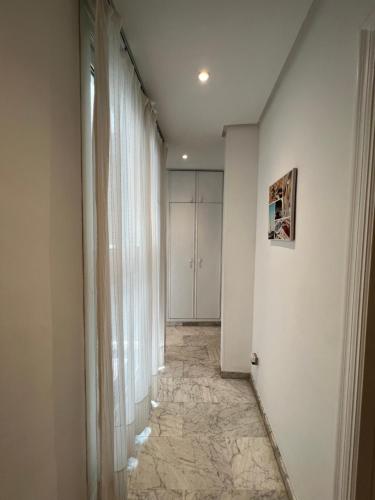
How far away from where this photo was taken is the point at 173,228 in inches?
166

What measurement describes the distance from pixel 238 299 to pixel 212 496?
5.18ft

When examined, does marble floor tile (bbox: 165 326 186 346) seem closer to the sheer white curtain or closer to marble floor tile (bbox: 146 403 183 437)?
marble floor tile (bbox: 146 403 183 437)

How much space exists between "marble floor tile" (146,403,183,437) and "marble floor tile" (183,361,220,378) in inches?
21.4

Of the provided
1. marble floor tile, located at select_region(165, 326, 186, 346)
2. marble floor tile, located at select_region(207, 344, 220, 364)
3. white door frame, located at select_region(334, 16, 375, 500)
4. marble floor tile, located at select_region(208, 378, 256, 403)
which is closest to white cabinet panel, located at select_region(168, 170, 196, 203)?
marble floor tile, located at select_region(165, 326, 186, 346)

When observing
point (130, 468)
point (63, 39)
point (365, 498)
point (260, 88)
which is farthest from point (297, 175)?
point (130, 468)

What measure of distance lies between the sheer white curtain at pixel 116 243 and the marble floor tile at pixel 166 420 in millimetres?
205

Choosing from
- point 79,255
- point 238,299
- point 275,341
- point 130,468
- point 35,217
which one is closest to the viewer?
point 35,217

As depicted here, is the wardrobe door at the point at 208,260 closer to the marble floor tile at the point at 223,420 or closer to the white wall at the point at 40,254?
the marble floor tile at the point at 223,420

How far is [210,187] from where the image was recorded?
4.19 meters

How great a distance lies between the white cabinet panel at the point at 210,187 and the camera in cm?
419

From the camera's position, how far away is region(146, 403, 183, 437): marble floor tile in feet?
6.51

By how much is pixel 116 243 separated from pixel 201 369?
223cm

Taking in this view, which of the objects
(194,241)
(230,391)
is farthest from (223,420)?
(194,241)

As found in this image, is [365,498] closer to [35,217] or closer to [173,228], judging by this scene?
[35,217]
